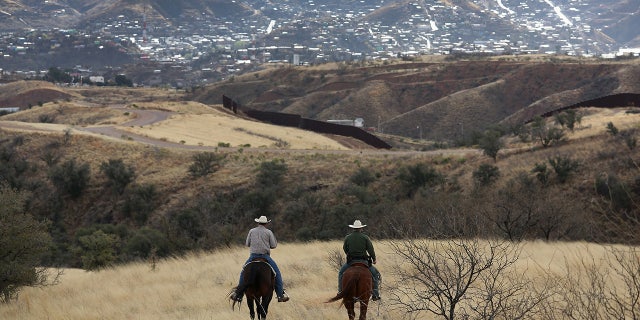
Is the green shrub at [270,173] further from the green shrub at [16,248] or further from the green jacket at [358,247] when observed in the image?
the green jacket at [358,247]

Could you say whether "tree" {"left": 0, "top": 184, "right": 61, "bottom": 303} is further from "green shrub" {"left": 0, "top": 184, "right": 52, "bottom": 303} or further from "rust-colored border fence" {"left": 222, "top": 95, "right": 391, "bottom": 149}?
"rust-colored border fence" {"left": 222, "top": 95, "right": 391, "bottom": 149}

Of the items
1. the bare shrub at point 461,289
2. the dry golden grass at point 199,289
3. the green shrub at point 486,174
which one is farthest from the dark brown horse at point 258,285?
the green shrub at point 486,174

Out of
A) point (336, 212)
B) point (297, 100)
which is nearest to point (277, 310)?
point (336, 212)

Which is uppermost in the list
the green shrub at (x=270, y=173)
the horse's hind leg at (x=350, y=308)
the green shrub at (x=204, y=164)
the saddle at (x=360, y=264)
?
the saddle at (x=360, y=264)

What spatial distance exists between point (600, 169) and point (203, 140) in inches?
1428

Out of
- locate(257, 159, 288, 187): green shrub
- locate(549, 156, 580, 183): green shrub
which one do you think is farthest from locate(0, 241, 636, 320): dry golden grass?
locate(257, 159, 288, 187): green shrub

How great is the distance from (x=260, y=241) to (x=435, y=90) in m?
111

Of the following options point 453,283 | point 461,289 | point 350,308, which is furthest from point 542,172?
point 461,289

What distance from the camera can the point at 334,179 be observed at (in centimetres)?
4553

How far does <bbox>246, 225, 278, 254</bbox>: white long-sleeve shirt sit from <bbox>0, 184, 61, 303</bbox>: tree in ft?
26.5

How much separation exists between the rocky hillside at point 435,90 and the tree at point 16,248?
251 ft

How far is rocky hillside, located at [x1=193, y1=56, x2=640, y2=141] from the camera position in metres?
103

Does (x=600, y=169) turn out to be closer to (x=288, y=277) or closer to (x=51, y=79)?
(x=288, y=277)

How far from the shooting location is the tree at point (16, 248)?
1891 centimetres
